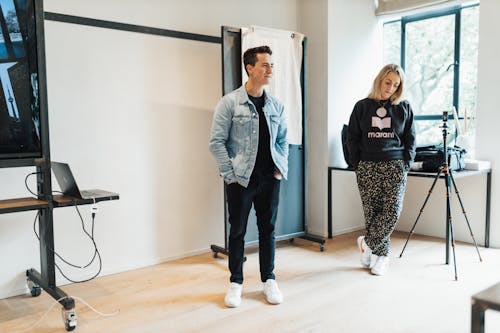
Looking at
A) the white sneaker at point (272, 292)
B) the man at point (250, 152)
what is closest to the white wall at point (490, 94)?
the man at point (250, 152)

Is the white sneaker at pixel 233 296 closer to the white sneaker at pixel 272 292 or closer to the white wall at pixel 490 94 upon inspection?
the white sneaker at pixel 272 292

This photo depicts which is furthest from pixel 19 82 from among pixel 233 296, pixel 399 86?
pixel 399 86

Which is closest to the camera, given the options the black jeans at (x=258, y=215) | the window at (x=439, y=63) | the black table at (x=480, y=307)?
the black table at (x=480, y=307)

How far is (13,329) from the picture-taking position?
2506 mm

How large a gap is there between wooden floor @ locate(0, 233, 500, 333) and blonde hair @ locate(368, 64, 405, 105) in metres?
1.24

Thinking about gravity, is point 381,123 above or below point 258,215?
above

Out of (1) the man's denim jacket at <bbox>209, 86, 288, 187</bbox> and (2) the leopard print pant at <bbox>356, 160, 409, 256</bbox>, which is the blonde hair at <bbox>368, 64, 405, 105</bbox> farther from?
(1) the man's denim jacket at <bbox>209, 86, 288, 187</bbox>

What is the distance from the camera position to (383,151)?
3.24 meters

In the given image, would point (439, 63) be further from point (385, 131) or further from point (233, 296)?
point (233, 296)

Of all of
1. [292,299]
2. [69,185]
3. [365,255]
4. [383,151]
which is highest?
[383,151]

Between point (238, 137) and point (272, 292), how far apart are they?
0.94 metres

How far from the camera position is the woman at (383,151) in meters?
3.25

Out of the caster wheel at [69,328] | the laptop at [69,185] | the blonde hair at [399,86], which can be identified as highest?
the blonde hair at [399,86]

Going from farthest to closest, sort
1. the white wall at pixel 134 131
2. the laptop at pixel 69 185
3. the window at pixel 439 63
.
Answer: the window at pixel 439 63 → the white wall at pixel 134 131 → the laptop at pixel 69 185
